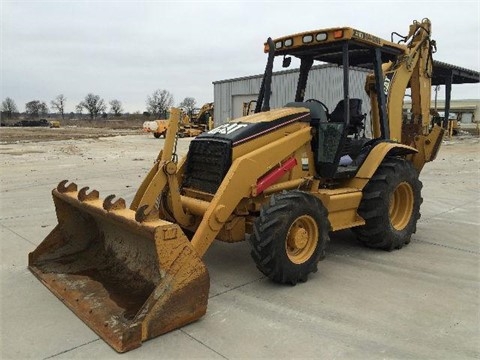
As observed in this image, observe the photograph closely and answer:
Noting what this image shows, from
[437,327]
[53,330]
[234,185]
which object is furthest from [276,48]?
[53,330]

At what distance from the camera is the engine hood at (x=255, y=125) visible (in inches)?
177

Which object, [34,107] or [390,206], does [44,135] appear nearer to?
[390,206]

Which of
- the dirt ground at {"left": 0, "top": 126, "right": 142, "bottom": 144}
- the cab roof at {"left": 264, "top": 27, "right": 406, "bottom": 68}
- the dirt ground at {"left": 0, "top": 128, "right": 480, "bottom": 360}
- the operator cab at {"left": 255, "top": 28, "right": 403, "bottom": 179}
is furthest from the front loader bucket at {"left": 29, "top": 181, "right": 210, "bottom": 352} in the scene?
the dirt ground at {"left": 0, "top": 126, "right": 142, "bottom": 144}

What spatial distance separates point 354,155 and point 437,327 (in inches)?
103

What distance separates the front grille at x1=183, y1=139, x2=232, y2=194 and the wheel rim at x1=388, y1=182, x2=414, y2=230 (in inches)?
97.0

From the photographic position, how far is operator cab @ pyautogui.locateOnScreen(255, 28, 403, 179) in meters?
4.91

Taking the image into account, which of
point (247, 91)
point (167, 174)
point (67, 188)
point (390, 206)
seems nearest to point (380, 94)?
point (390, 206)

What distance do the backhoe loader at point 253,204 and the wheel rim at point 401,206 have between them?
0.05 ft

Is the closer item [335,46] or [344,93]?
[344,93]

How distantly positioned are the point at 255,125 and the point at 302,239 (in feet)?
4.19

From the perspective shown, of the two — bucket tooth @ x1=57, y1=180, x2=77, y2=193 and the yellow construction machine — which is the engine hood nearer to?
bucket tooth @ x1=57, y1=180, x2=77, y2=193

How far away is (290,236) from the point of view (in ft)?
13.8

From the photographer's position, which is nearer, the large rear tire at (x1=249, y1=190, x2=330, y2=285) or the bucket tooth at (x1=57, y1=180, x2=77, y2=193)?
the large rear tire at (x1=249, y1=190, x2=330, y2=285)

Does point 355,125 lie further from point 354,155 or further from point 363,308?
point 363,308
